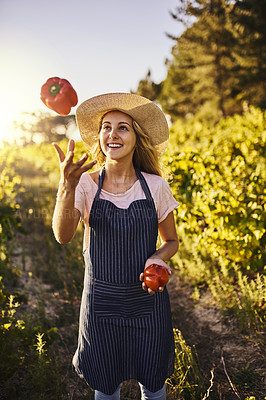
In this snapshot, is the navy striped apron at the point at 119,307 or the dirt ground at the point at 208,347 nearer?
the navy striped apron at the point at 119,307

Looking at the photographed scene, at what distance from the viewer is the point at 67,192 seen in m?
1.19

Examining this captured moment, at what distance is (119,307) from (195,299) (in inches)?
76.5

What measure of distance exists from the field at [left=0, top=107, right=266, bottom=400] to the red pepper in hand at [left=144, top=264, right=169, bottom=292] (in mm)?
610

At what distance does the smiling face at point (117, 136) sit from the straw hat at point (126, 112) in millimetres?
45

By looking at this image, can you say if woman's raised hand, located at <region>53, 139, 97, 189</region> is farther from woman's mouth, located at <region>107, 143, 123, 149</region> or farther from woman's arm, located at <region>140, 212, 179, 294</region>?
woman's arm, located at <region>140, 212, 179, 294</region>

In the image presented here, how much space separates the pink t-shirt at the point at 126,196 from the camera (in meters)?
1.47

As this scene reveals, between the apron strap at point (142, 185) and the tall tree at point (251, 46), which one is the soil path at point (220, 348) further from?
the tall tree at point (251, 46)

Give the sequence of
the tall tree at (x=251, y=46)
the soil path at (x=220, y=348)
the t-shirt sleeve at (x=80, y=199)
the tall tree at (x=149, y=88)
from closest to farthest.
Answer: the t-shirt sleeve at (x=80, y=199), the soil path at (x=220, y=348), the tall tree at (x=251, y=46), the tall tree at (x=149, y=88)

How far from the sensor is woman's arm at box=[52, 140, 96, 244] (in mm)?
1156

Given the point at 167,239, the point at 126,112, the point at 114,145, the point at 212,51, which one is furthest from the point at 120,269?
the point at 212,51

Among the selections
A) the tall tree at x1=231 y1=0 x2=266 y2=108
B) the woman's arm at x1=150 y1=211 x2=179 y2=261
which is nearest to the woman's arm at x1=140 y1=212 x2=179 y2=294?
the woman's arm at x1=150 y1=211 x2=179 y2=261

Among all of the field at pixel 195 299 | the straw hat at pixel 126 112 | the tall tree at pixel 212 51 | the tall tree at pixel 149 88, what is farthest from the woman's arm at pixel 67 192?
the tall tree at pixel 149 88

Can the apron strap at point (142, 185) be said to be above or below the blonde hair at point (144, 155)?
below

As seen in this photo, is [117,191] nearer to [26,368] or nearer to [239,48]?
[26,368]
